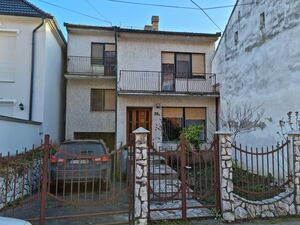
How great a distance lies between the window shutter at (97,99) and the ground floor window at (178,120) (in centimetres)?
377

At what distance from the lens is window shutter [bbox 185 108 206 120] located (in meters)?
17.0

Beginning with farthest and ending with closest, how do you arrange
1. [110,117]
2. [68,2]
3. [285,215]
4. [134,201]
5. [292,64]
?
[110,117], [68,2], [292,64], [285,215], [134,201]

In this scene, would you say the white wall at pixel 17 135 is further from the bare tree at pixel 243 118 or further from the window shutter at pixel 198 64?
the window shutter at pixel 198 64

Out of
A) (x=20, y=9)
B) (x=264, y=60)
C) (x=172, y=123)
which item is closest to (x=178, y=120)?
(x=172, y=123)

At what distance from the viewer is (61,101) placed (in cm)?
1702

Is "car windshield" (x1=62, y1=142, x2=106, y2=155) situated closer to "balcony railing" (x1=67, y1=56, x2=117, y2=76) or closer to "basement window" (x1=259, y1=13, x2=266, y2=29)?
"balcony railing" (x1=67, y1=56, x2=117, y2=76)

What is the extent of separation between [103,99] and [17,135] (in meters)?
7.89

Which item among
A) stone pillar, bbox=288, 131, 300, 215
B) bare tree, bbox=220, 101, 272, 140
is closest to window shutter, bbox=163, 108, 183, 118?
bare tree, bbox=220, 101, 272, 140

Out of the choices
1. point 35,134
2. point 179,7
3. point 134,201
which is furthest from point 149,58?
point 134,201

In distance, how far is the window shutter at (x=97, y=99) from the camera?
1672cm

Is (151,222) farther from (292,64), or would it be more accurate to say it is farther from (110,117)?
(110,117)

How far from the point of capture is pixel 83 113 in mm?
16438

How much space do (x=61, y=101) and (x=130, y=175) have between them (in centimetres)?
1195

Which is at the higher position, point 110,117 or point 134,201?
point 110,117
